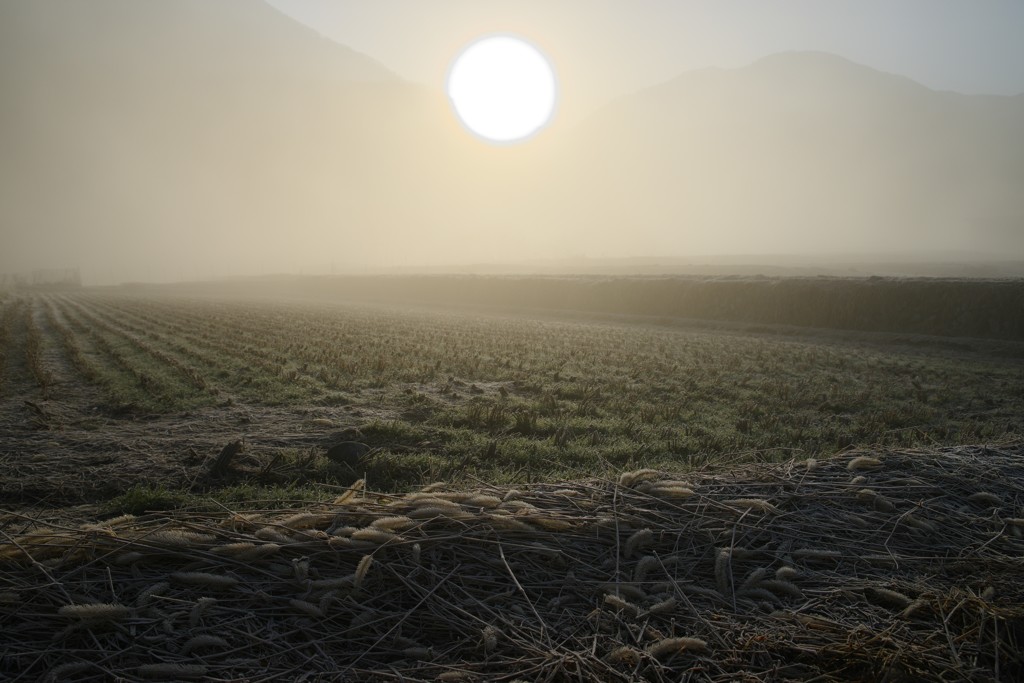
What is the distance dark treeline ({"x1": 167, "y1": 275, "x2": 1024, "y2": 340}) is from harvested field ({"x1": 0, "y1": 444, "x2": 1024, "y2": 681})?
2714 cm

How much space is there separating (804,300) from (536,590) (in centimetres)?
3175

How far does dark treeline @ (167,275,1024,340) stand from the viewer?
25016 mm

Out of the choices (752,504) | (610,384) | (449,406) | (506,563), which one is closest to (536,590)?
(506,563)

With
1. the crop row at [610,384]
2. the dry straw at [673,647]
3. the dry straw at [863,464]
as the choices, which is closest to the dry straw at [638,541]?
the dry straw at [673,647]

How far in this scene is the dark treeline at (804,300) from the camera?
82.1ft

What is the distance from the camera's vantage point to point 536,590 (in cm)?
337

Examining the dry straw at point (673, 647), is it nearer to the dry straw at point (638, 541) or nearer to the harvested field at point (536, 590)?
the harvested field at point (536, 590)

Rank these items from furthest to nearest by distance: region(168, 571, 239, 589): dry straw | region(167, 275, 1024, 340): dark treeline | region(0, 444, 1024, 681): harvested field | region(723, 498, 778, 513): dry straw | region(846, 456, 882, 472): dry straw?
region(167, 275, 1024, 340): dark treeline → region(846, 456, 882, 472): dry straw → region(723, 498, 778, 513): dry straw → region(168, 571, 239, 589): dry straw → region(0, 444, 1024, 681): harvested field

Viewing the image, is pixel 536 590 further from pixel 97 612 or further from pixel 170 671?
pixel 97 612

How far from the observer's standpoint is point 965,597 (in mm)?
3170

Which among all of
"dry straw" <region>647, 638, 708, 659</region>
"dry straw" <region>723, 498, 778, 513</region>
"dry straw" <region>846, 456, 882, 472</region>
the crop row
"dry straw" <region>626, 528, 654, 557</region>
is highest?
"dry straw" <region>846, 456, 882, 472</region>

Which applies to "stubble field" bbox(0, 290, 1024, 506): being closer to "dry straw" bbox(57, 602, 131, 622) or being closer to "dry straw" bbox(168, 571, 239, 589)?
"dry straw" bbox(168, 571, 239, 589)

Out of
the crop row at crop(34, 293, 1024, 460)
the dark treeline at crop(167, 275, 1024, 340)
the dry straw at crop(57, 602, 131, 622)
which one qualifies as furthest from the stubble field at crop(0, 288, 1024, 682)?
the dark treeline at crop(167, 275, 1024, 340)

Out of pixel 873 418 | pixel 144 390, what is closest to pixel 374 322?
pixel 144 390
